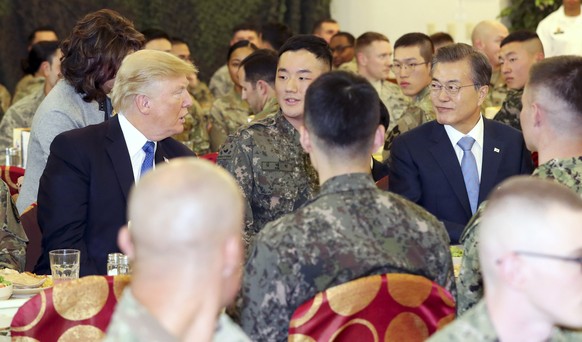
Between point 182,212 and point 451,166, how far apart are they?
2.89 meters

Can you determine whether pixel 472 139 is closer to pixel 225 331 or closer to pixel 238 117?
pixel 225 331

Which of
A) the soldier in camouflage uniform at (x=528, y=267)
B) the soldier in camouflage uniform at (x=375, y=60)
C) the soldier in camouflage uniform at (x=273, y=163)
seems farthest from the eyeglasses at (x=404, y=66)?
the soldier in camouflage uniform at (x=528, y=267)

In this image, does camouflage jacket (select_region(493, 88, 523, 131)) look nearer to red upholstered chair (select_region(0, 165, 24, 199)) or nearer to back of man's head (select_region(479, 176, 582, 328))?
red upholstered chair (select_region(0, 165, 24, 199))

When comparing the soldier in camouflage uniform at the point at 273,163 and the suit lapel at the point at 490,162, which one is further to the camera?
the suit lapel at the point at 490,162

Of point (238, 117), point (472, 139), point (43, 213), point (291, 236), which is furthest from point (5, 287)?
point (238, 117)

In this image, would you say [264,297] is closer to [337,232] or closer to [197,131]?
[337,232]

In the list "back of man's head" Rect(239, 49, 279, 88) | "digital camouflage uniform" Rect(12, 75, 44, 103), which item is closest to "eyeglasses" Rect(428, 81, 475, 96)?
"back of man's head" Rect(239, 49, 279, 88)

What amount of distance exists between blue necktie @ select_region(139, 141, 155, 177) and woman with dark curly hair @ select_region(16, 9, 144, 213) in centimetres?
86

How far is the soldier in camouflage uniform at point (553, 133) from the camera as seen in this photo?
3.12 metres

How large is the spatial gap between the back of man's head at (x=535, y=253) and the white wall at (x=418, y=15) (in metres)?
9.25

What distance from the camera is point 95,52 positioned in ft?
15.7

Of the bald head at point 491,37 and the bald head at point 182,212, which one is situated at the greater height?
the bald head at point 182,212

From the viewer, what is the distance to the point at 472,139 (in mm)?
4699

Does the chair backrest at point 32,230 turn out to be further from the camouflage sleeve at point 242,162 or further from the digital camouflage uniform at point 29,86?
the digital camouflage uniform at point 29,86
